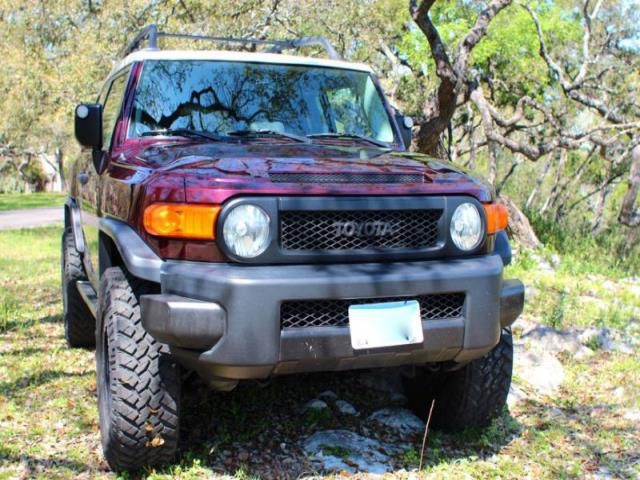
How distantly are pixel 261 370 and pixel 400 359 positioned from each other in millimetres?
590

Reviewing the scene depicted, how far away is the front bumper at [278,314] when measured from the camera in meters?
2.62

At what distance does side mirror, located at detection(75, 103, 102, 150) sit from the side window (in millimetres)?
91

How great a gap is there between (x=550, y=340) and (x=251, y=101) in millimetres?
2813

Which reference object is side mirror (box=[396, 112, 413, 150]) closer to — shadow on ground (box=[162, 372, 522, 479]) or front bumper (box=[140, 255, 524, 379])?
shadow on ground (box=[162, 372, 522, 479])

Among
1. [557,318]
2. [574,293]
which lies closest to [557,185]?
[574,293]

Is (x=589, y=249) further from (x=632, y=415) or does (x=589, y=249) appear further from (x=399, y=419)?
(x=399, y=419)

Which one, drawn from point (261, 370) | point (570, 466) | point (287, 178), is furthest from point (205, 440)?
point (570, 466)

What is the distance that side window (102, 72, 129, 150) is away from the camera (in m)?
4.07

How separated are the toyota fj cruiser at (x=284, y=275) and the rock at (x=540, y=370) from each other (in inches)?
43.1

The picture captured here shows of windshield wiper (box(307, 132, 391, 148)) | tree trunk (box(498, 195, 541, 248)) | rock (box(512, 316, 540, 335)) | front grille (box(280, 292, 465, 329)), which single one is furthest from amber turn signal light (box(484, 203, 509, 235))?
tree trunk (box(498, 195, 541, 248))

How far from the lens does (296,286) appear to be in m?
2.65

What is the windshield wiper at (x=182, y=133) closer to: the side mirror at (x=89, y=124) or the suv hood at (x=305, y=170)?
the suv hood at (x=305, y=170)

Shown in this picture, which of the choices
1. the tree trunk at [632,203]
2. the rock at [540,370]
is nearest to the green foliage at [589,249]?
the tree trunk at [632,203]

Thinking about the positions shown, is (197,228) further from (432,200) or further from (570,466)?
(570,466)
